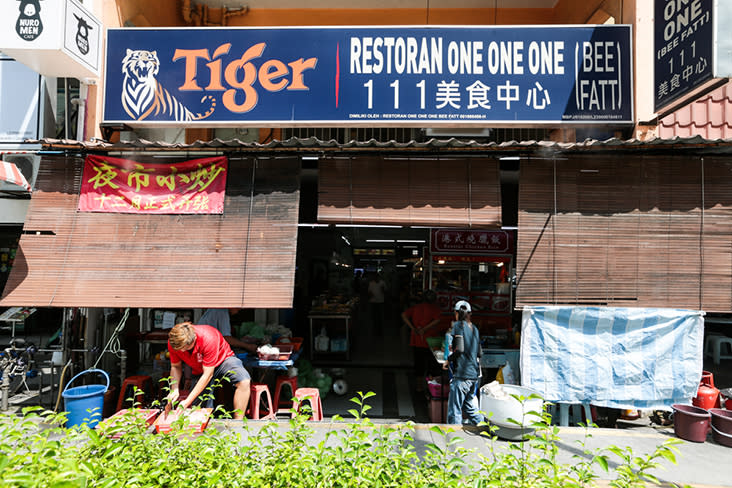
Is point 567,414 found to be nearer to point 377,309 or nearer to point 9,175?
point 377,309

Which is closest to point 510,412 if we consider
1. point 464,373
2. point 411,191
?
point 464,373

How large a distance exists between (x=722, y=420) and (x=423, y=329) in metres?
4.57

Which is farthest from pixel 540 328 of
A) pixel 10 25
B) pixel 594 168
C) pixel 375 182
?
pixel 10 25

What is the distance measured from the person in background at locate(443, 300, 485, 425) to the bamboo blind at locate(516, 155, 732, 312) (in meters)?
0.92

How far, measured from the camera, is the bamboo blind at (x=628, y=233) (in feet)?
19.5

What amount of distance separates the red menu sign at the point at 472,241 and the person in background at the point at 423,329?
6.00 ft

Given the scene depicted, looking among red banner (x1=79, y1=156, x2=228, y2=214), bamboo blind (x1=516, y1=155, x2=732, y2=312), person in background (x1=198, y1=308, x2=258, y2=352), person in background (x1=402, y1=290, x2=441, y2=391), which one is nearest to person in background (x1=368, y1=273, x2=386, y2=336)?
person in background (x1=402, y1=290, x2=441, y2=391)

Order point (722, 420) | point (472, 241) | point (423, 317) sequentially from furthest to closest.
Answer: point (472, 241) → point (423, 317) → point (722, 420)

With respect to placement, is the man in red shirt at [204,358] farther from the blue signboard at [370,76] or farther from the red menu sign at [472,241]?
the red menu sign at [472,241]

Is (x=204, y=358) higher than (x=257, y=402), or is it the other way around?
(x=204, y=358)

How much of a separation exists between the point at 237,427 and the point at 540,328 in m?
4.38

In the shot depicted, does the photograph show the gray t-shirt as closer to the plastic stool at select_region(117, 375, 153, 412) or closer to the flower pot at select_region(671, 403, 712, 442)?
the plastic stool at select_region(117, 375, 153, 412)

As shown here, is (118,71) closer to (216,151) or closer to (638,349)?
(216,151)

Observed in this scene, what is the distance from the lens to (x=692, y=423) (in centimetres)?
544
